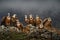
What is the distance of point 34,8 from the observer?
3592 mm

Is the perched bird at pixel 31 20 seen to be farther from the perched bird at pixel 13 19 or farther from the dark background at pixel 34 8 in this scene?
the perched bird at pixel 13 19

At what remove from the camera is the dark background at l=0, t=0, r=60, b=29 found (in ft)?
11.5

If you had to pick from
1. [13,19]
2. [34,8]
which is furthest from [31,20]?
[13,19]

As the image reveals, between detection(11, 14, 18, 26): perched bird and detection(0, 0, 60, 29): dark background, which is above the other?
detection(0, 0, 60, 29): dark background

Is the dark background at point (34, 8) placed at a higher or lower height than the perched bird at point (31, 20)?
higher

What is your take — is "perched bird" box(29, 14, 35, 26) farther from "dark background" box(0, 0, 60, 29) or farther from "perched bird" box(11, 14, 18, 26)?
"perched bird" box(11, 14, 18, 26)

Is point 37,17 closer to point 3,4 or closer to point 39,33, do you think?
point 39,33

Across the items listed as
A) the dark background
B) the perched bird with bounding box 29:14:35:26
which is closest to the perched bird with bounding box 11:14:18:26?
the dark background

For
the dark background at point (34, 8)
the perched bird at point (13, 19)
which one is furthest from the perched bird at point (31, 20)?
the perched bird at point (13, 19)

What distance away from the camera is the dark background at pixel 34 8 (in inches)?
138

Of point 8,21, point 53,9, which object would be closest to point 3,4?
point 8,21

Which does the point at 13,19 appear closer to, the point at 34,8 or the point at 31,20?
the point at 31,20

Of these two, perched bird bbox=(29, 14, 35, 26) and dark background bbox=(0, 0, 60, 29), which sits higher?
dark background bbox=(0, 0, 60, 29)

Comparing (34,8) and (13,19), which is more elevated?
(34,8)
